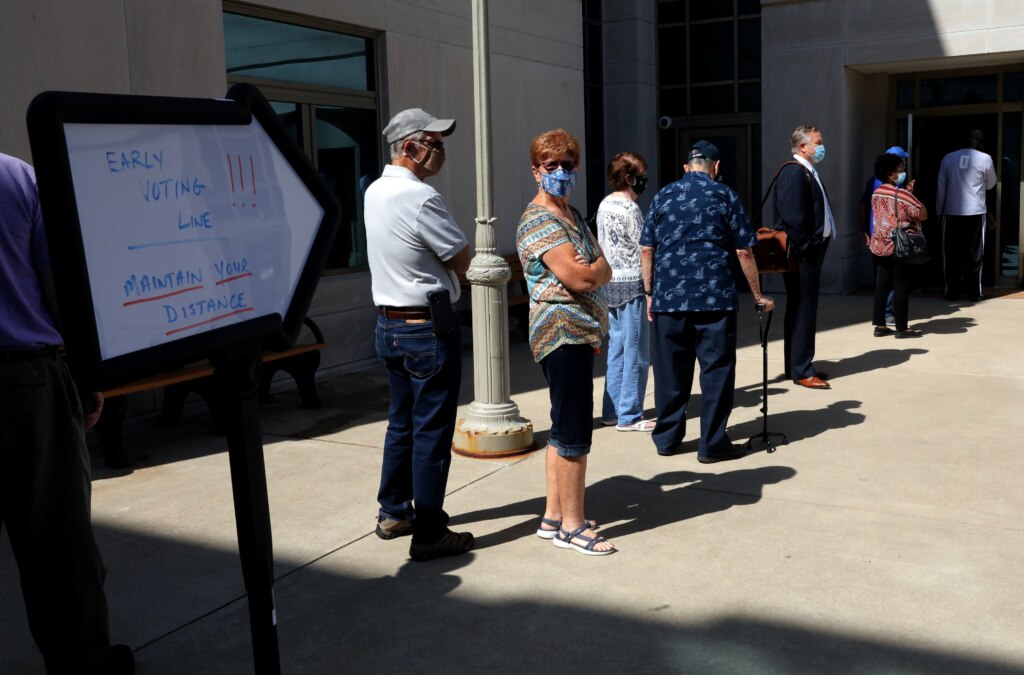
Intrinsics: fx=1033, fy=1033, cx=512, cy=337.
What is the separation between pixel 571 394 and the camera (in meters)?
4.46

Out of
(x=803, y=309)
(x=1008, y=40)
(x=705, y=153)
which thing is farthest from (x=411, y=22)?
(x=1008, y=40)

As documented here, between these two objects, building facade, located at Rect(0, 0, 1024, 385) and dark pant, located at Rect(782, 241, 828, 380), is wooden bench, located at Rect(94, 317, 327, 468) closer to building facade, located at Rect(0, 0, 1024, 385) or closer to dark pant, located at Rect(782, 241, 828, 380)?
building facade, located at Rect(0, 0, 1024, 385)

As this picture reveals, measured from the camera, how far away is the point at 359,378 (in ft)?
29.9

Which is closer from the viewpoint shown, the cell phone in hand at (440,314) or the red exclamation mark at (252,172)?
the red exclamation mark at (252,172)

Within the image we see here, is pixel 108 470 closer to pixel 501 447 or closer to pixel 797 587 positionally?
pixel 501 447

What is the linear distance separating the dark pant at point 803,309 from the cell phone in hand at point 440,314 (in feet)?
13.6

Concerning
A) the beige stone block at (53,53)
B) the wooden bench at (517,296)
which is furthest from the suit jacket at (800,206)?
the beige stone block at (53,53)

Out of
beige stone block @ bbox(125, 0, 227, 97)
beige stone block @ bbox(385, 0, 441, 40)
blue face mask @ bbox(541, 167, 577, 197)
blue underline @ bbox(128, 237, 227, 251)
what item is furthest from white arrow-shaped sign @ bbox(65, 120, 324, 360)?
beige stone block @ bbox(385, 0, 441, 40)

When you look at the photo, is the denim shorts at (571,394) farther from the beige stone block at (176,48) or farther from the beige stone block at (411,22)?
the beige stone block at (411,22)

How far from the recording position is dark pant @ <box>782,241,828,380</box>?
7.97m

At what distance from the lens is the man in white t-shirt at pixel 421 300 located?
439cm

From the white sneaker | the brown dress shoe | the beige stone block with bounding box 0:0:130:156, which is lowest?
the white sneaker

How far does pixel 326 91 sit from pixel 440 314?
5485 millimetres

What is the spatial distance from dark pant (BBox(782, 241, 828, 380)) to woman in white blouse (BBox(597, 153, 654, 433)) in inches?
65.3
